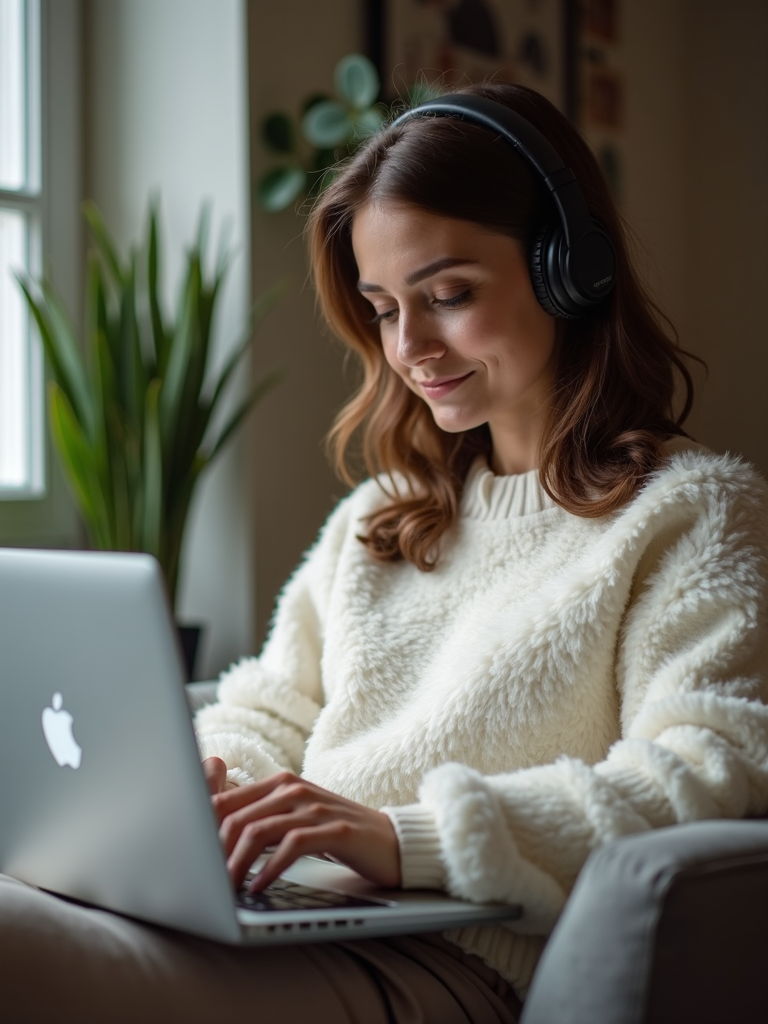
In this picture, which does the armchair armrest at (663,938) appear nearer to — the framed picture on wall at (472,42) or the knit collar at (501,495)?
the knit collar at (501,495)

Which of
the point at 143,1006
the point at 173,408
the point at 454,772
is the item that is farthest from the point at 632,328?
the point at 173,408

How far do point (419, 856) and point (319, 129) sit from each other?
Result: 1813mm

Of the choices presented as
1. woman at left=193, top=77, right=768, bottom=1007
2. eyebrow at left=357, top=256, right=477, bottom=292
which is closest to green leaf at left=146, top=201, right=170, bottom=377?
woman at left=193, top=77, right=768, bottom=1007

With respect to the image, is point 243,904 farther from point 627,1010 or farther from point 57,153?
point 57,153

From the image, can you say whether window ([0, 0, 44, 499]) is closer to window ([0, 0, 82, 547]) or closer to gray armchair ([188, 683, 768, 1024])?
window ([0, 0, 82, 547])

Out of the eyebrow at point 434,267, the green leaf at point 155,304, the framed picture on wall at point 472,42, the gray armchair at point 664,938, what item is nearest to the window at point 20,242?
the green leaf at point 155,304

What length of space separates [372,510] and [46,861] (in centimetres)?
68

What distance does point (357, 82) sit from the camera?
7.71 feet

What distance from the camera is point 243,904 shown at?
33.4 inches

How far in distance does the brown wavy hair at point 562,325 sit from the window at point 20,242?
127cm

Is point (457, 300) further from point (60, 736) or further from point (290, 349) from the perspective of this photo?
point (290, 349)

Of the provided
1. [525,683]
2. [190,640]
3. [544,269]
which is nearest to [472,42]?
[190,640]

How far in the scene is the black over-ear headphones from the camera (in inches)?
48.0

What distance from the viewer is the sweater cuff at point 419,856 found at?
92 centimetres
